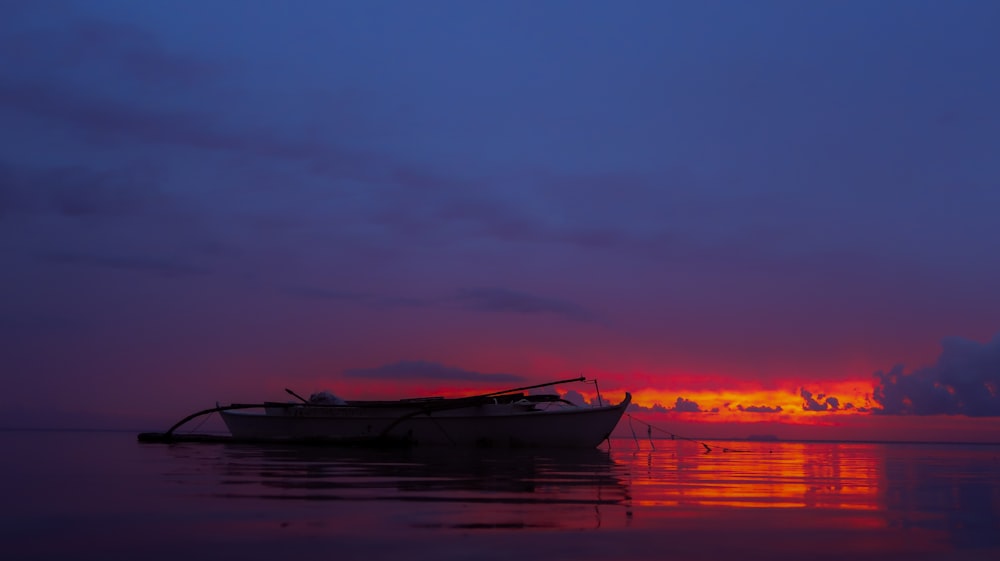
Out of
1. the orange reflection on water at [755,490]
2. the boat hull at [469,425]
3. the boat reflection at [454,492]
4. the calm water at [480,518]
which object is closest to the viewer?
the calm water at [480,518]

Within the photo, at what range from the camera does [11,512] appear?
1066 cm

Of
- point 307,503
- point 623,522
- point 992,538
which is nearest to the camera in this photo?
point 992,538

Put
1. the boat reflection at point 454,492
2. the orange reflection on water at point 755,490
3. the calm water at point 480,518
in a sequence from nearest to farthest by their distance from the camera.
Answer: the calm water at point 480,518
the boat reflection at point 454,492
the orange reflection on water at point 755,490

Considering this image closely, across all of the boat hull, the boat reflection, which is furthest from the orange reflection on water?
the boat hull

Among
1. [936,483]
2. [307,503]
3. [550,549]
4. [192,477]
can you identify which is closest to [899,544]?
[550,549]

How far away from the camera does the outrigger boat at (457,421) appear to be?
3816 cm

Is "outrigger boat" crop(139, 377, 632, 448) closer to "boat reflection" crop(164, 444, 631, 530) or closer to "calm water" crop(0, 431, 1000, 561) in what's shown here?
"boat reflection" crop(164, 444, 631, 530)

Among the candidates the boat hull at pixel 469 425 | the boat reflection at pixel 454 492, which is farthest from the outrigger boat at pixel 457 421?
the boat reflection at pixel 454 492

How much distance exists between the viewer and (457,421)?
39.8m

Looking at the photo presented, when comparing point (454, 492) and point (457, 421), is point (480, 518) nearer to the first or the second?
point (454, 492)

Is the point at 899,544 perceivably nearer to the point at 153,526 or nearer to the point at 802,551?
the point at 802,551

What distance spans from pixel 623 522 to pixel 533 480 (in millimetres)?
7101

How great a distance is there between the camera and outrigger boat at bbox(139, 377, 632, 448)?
38156 mm

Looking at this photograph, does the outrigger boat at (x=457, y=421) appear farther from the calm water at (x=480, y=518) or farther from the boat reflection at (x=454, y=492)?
the calm water at (x=480, y=518)
